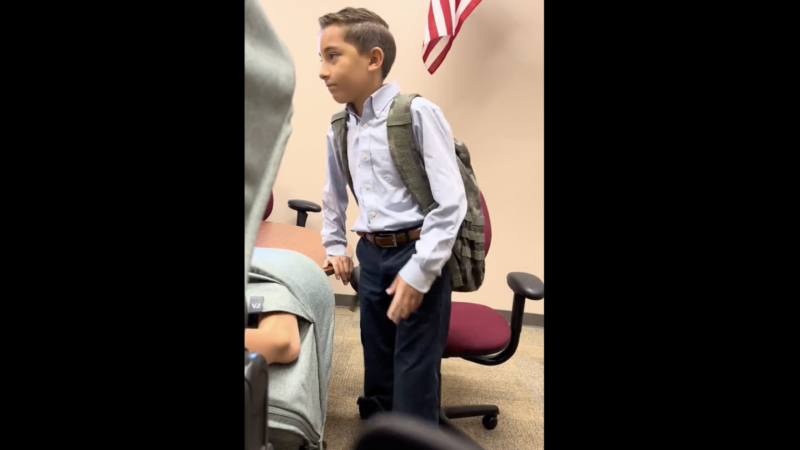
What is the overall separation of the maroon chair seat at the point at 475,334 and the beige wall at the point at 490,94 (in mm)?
1061

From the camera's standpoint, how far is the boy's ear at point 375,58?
4.38 ft

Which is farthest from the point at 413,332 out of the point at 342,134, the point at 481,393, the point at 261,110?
the point at 261,110

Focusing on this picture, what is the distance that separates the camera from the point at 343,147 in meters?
1.41

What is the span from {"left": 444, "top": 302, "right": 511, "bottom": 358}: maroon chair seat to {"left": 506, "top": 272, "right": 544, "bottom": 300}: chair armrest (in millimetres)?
133

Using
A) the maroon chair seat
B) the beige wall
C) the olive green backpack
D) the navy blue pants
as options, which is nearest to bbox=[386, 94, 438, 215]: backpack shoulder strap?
the olive green backpack

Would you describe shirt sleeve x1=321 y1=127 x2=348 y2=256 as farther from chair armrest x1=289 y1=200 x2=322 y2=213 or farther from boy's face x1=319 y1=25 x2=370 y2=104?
chair armrest x1=289 y1=200 x2=322 y2=213

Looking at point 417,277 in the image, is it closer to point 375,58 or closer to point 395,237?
point 395,237

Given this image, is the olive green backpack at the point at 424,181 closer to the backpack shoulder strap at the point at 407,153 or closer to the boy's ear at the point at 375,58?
the backpack shoulder strap at the point at 407,153

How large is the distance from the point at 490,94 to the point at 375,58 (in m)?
1.36

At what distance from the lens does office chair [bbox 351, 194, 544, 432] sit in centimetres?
150
